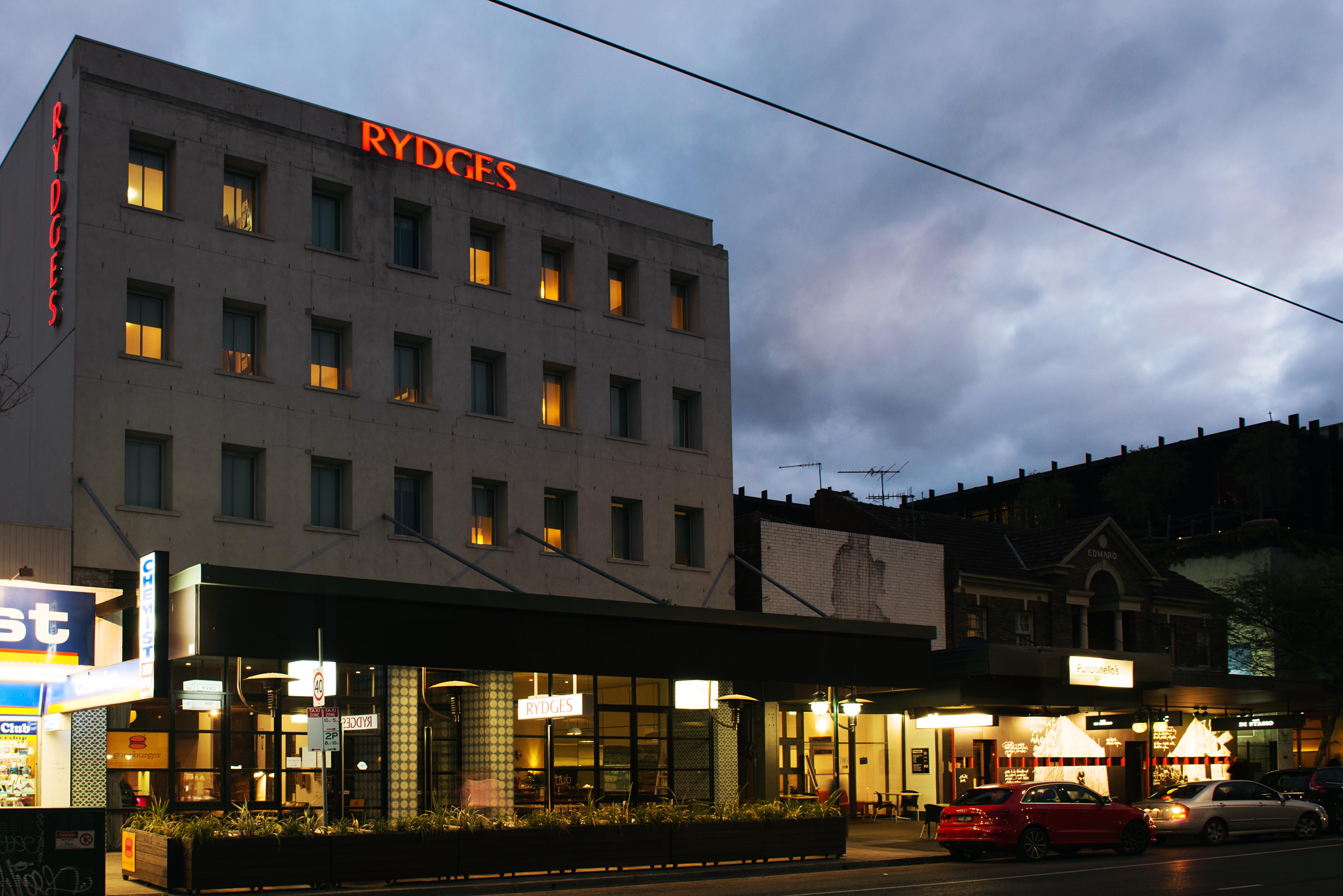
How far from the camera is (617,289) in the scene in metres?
33.3

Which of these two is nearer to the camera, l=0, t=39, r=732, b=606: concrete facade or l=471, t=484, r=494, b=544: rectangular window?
l=0, t=39, r=732, b=606: concrete facade

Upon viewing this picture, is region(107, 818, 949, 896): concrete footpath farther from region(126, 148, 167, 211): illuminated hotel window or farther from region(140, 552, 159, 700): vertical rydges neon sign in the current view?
region(126, 148, 167, 211): illuminated hotel window

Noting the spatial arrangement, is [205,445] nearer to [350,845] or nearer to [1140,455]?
[350,845]

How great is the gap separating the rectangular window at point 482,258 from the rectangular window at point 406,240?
136cm

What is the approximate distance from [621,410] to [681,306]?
3656 mm

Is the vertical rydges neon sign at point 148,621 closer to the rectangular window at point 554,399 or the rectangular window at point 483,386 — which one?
the rectangular window at point 483,386

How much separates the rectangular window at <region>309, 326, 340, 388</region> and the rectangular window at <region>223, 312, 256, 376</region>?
1.27 m

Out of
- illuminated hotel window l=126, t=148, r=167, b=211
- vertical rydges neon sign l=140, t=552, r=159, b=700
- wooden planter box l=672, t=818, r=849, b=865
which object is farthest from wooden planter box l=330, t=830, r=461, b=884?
illuminated hotel window l=126, t=148, r=167, b=211

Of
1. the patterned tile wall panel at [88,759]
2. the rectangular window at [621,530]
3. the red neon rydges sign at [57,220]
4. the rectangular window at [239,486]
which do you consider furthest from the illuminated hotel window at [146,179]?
the rectangular window at [621,530]

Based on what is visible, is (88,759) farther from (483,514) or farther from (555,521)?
(555,521)

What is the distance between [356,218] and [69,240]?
5.85m

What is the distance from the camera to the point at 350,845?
64.1 feet

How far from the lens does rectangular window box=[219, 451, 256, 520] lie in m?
26.2

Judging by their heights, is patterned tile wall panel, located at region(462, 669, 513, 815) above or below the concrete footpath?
above
